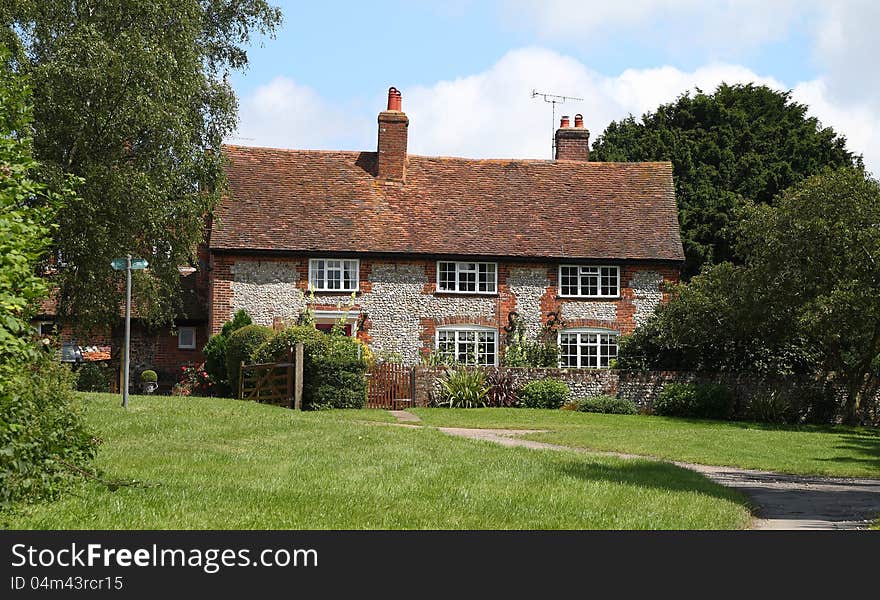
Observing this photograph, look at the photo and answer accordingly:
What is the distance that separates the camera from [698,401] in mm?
31875

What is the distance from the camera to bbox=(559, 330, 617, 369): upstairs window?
121 feet

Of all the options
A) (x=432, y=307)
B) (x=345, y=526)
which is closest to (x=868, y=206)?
(x=432, y=307)

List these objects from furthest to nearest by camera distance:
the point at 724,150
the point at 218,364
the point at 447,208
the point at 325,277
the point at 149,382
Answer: the point at 724,150
the point at 447,208
the point at 325,277
the point at 149,382
the point at 218,364

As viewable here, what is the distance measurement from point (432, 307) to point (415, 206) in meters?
3.75

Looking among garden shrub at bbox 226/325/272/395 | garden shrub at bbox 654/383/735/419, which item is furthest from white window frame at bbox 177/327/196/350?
garden shrub at bbox 654/383/735/419

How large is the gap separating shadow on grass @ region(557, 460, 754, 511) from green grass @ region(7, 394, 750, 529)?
0.11ft

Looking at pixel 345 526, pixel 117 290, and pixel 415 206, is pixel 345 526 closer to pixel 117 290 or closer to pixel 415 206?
pixel 117 290

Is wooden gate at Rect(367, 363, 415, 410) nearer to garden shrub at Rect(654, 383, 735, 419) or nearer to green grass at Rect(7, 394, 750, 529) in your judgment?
garden shrub at Rect(654, 383, 735, 419)

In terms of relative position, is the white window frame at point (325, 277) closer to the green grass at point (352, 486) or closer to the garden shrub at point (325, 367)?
the garden shrub at point (325, 367)

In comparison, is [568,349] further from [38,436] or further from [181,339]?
[38,436]

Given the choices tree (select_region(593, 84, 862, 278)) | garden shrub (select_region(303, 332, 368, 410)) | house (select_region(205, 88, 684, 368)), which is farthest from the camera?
tree (select_region(593, 84, 862, 278))

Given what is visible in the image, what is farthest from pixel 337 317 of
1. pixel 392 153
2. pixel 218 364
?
pixel 392 153

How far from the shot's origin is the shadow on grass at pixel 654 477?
13.5 m

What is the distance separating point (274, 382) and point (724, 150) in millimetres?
28434
